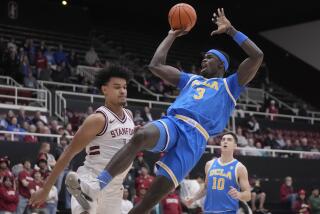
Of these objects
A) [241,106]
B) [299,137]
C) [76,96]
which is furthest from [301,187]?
[76,96]

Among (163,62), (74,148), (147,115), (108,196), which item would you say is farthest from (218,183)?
(147,115)

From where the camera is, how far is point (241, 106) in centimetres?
2762

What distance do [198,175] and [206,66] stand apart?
11.5 m

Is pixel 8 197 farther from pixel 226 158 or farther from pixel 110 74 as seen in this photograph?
pixel 110 74

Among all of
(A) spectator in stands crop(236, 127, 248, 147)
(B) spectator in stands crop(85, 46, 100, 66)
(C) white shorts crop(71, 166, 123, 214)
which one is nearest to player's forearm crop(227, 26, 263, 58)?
(C) white shorts crop(71, 166, 123, 214)

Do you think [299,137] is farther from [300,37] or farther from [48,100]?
[48,100]

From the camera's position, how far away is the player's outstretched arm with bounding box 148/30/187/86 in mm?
7559

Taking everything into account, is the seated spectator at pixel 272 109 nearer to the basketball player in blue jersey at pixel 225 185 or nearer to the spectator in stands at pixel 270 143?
the spectator in stands at pixel 270 143

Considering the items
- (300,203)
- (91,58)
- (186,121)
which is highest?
(91,58)

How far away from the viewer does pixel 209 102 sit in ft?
23.1

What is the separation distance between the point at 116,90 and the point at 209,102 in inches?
41.6

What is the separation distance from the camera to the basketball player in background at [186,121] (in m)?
6.48

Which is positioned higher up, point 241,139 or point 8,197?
point 241,139

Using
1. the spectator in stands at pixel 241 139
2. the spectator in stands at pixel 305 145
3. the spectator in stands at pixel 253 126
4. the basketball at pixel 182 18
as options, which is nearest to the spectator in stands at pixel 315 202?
the spectator in stands at pixel 241 139
